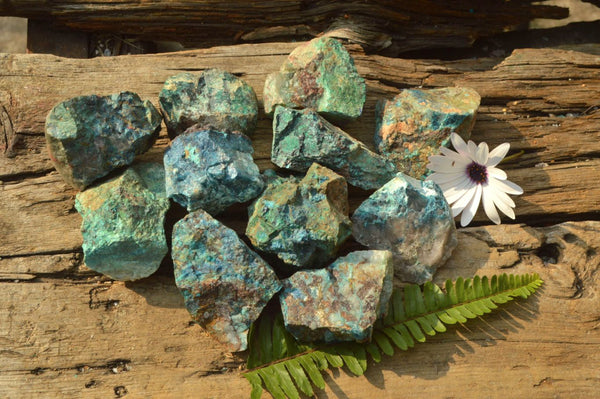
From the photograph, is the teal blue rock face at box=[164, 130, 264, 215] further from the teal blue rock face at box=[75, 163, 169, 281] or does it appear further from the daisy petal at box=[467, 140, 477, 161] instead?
the daisy petal at box=[467, 140, 477, 161]

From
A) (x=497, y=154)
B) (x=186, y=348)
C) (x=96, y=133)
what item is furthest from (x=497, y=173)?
(x=96, y=133)

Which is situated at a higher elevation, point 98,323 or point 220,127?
point 220,127

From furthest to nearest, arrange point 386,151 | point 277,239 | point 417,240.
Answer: point 386,151, point 417,240, point 277,239

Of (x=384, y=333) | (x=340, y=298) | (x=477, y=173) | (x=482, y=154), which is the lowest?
(x=384, y=333)

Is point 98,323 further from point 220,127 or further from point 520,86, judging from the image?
point 520,86

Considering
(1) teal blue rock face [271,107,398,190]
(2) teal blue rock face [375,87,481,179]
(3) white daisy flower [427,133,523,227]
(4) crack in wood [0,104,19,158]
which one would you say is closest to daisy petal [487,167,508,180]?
(3) white daisy flower [427,133,523,227]

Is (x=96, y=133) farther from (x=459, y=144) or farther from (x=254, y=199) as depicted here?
(x=459, y=144)

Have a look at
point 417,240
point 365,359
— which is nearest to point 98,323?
point 365,359
